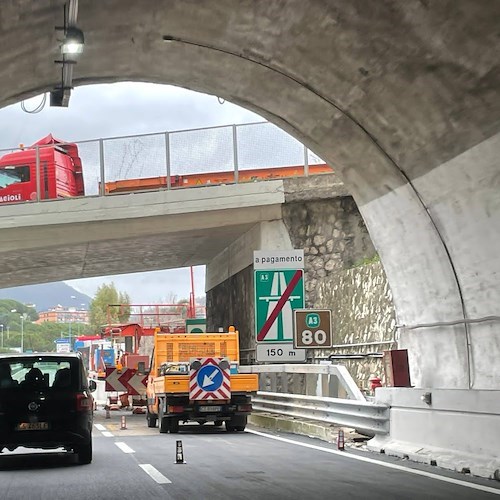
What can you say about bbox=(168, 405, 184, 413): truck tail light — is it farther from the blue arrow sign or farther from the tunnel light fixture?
the tunnel light fixture

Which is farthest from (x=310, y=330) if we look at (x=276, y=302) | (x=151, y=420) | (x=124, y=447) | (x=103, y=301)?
(x=103, y=301)

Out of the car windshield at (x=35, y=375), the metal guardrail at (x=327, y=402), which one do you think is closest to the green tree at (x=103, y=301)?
the metal guardrail at (x=327, y=402)

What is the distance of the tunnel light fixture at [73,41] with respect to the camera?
9930 mm

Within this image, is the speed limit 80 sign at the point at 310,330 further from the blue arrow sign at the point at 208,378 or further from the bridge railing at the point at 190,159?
the bridge railing at the point at 190,159

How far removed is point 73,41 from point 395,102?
13.1 feet

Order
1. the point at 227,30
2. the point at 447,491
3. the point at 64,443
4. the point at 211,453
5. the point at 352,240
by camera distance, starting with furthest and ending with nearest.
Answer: the point at 352,240
the point at 211,453
the point at 64,443
the point at 227,30
the point at 447,491

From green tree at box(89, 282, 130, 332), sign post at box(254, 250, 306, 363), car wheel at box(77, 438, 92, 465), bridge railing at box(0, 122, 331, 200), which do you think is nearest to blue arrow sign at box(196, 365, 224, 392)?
sign post at box(254, 250, 306, 363)

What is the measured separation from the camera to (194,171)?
25250mm

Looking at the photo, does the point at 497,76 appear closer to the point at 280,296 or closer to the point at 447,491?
the point at 447,491

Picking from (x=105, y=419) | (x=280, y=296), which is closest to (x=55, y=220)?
(x=105, y=419)

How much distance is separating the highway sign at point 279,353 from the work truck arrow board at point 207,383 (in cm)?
389

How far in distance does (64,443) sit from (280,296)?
4563 mm

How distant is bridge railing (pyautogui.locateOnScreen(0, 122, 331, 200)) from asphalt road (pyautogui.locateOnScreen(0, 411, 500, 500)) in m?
10.3

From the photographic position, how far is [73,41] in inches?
395
